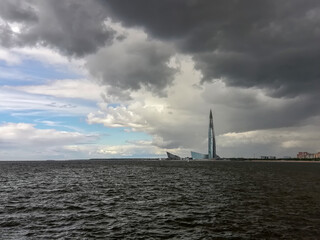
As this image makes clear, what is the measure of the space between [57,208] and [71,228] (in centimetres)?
1158

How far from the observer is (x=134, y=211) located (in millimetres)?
36000

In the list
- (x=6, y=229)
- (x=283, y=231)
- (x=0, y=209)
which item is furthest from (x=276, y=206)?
(x=0, y=209)

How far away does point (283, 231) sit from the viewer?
2664cm

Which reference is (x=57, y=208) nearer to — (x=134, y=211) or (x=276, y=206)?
(x=134, y=211)

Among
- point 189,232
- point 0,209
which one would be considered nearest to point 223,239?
point 189,232

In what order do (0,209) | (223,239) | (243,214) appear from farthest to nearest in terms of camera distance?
1. (0,209)
2. (243,214)
3. (223,239)

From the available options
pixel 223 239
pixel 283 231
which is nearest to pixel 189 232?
pixel 223 239

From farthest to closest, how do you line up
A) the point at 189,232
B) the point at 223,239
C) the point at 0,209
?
the point at 0,209 < the point at 189,232 < the point at 223,239

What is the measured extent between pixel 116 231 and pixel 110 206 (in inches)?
518

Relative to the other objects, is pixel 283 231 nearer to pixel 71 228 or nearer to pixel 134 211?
pixel 134 211

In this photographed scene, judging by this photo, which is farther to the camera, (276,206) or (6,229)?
(276,206)

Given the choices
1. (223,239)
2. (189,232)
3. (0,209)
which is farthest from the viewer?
(0,209)

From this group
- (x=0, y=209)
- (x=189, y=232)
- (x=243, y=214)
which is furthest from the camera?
(x=0, y=209)

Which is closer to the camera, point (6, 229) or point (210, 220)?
point (6, 229)
